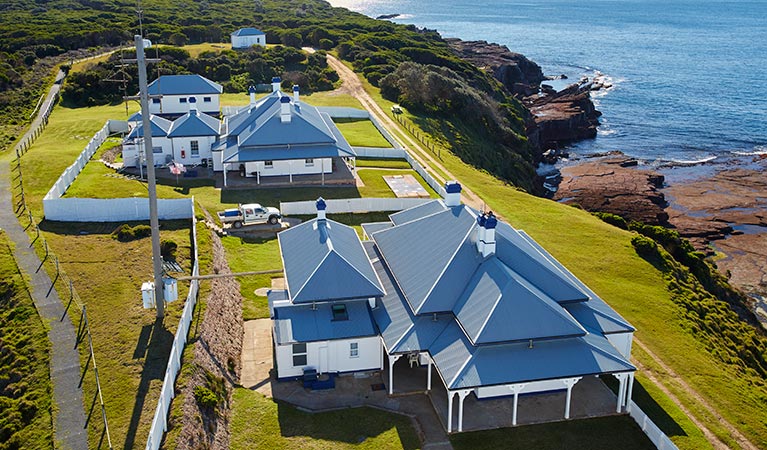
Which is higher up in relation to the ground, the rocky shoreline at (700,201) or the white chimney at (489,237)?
the white chimney at (489,237)

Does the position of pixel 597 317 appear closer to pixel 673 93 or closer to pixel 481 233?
pixel 481 233

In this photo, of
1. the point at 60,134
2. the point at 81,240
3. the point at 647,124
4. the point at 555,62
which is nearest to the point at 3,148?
the point at 60,134

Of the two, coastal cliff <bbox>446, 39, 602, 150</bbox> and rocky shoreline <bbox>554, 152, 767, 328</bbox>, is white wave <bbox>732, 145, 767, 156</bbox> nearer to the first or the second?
rocky shoreline <bbox>554, 152, 767, 328</bbox>

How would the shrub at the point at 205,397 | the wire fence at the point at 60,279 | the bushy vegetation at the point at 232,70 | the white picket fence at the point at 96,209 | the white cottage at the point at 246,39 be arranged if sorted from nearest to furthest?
the wire fence at the point at 60,279
the shrub at the point at 205,397
the white picket fence at the point at 96,209
the bushy vegetation at the point at 232,70
the white cottage at the point at 246,39

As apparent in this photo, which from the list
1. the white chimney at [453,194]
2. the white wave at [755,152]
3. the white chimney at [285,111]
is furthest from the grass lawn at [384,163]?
the white wave at [755,152]

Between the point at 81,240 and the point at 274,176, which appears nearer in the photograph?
the point at 81,240

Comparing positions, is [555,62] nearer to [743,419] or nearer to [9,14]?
[9,14]

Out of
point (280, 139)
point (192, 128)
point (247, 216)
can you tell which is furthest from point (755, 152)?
point (247, 216)

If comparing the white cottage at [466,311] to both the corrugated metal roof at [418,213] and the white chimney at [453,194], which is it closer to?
the white chimney at [453,194]
